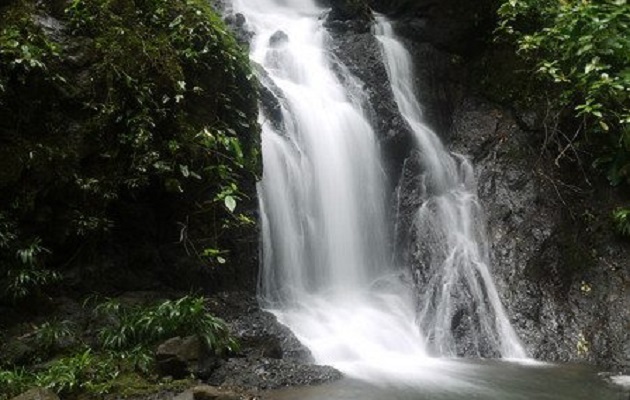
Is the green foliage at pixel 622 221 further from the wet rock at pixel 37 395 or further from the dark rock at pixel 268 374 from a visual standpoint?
the wet rock at pixel 37 395

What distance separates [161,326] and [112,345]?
46 cm

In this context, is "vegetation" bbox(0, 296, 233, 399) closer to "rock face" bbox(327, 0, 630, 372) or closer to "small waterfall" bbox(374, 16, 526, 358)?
"small waterfall" bbox(374, 16, 526, 358)

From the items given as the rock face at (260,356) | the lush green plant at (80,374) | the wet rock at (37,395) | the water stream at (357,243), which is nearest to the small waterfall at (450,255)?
the water stream at (357,243)

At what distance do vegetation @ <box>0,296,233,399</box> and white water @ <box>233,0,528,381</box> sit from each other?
1.75 metres

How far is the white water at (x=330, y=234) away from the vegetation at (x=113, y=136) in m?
1.48

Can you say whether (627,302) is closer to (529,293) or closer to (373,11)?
(529,293)

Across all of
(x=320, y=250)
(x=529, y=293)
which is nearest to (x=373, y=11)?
(x=320, y=250)

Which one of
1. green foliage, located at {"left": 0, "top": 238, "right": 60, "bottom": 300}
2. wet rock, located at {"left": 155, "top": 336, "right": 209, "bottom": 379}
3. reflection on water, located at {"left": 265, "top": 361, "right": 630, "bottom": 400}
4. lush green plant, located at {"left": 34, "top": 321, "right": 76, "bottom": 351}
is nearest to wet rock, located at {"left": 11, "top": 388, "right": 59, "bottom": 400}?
lush green plant, located at {"left": 34, "top": 321, "right": 76, "bottom": 351}

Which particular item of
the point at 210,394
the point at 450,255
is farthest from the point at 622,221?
the point at 210,394

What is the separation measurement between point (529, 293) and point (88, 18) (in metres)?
6.76

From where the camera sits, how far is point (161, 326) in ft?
17.4

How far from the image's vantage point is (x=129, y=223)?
600cm

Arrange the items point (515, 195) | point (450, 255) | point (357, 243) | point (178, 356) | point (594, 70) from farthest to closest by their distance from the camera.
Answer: point (515, 195)
point (357, 243)
point (450, 255)
point (594, 70)
point (178, 356)

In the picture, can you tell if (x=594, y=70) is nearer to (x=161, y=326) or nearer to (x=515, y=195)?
(x=515, y=195)
